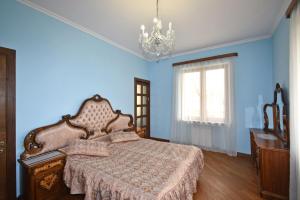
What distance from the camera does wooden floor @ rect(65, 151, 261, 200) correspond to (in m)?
2.09

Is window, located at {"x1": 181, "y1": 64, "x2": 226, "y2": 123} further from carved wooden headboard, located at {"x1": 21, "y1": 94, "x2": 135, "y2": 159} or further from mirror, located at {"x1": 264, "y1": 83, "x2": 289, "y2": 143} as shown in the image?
carved wooden headboard, located at {"x1": 21, "y1": 94, "x2": 135, "y2": 159}

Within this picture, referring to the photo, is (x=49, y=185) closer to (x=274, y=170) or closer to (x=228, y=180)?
(x=228, y=180)

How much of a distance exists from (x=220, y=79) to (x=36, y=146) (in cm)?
415

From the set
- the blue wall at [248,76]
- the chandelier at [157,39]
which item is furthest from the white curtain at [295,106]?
the blue wall at [248,76]

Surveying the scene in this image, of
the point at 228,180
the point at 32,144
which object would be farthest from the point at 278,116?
the point at 32,144

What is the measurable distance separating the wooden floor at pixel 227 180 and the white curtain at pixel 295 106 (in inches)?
23.8

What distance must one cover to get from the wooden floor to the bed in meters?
0.32

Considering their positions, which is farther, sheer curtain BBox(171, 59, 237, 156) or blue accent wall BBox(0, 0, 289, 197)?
sheer curtain BBox(171, 59, 237, 156)

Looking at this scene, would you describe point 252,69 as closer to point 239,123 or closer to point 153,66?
point 239,123

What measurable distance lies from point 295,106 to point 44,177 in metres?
3.35

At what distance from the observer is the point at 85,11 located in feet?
7.61

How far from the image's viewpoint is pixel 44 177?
1.84m

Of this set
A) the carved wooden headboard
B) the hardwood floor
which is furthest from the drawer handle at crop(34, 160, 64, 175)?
the hardwood floor

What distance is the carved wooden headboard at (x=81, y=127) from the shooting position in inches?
81.4
